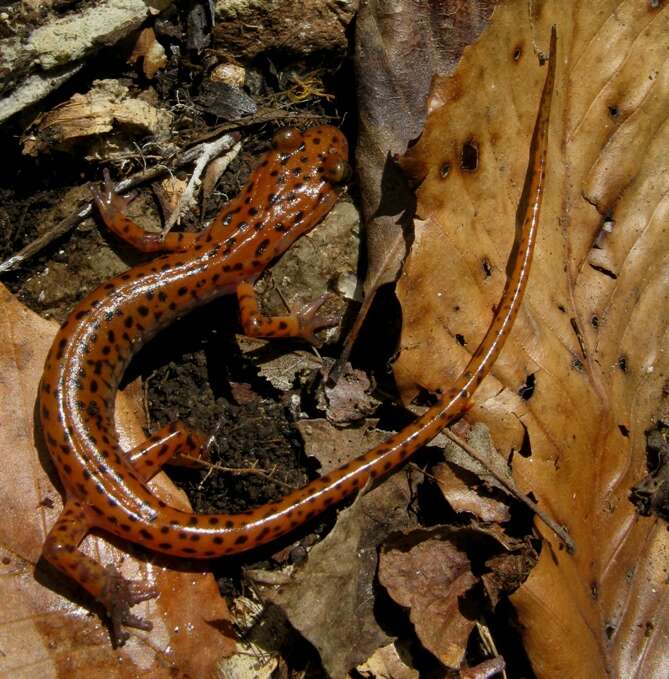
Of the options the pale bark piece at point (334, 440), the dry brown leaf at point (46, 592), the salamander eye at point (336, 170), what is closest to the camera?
the dry brown leaf at point (46, 592)

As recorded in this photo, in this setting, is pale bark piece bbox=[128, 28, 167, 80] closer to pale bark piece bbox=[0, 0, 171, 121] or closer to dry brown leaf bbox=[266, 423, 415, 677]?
pale bark piece bbox=[0, 0, 171, 121]

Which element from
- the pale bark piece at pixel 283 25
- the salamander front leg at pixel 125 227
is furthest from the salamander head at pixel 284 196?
the pale bark piece at pixel 283 25

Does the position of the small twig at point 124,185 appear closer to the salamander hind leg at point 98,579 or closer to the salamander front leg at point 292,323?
the salamander front leg at point 292,323

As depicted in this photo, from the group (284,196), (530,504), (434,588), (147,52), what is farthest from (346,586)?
(147,52)

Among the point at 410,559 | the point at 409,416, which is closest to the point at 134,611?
the point at 410,559

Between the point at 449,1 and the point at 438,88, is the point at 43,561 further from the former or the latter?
the point at 449,1

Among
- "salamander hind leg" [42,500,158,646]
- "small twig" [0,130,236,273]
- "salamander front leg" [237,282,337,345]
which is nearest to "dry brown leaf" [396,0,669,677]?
"salamander front leg" [237,282,337,345]
